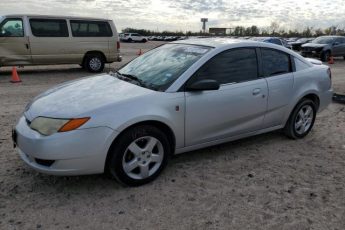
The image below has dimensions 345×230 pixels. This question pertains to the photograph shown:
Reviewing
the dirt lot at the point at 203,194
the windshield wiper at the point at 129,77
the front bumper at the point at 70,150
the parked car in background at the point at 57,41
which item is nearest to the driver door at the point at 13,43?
the parked car in background at the point at 57,41

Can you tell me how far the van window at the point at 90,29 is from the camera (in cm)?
1291

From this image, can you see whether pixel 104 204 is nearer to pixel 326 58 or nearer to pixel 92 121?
pixel 92 121

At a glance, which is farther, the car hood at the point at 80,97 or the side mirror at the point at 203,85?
the side mirror at the point at 203,85

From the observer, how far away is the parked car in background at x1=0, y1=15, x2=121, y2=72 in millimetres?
11757

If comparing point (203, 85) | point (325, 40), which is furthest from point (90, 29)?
point (325, 40)

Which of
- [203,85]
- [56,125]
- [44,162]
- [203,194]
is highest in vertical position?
Answer: [203,85]

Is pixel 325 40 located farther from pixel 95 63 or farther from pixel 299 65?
pixel 299 65

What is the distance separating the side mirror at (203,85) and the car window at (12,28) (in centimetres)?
977

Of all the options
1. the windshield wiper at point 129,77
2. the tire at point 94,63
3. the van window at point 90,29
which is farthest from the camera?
the tire at point 94,63

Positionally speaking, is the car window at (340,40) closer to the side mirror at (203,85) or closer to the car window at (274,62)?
the car window at (274,62)

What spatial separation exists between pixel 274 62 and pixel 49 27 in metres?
9.59

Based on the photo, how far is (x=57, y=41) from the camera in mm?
12570

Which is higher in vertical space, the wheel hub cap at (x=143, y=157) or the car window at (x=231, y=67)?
the car window at (x=231, y=67)

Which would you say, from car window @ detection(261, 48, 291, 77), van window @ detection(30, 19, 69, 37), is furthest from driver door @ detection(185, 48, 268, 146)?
van window @ detection(30, 19, 69, 37)
